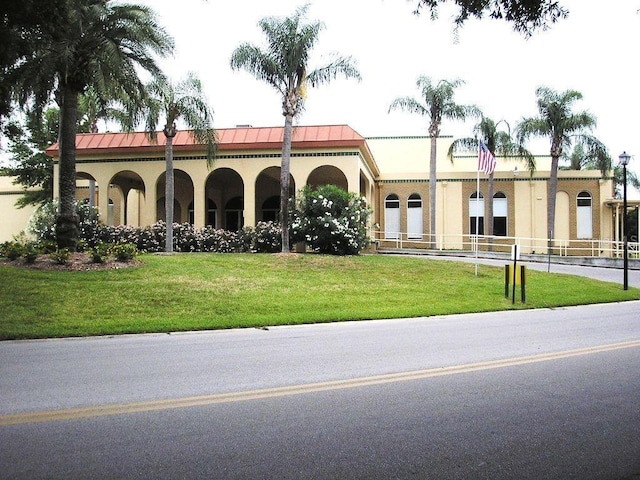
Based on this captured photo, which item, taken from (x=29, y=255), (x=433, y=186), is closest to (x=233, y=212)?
(x=433, y=186)

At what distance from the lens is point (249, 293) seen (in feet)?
49.5

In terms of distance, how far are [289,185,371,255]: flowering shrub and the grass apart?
1.57m

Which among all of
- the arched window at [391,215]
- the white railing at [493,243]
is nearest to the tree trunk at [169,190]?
the white railing at [493,243]

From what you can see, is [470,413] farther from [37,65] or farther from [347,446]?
[37,65]

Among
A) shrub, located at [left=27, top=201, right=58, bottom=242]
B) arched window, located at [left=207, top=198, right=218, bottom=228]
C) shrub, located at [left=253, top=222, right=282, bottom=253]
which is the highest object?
arched window, located at [left=207, top=198, right=218, bottom=228]

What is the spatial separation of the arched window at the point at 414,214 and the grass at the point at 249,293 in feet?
40.1

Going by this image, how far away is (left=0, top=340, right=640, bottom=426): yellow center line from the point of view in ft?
16.5

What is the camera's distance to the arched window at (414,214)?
34241mm

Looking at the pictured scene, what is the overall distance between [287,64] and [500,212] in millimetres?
18409

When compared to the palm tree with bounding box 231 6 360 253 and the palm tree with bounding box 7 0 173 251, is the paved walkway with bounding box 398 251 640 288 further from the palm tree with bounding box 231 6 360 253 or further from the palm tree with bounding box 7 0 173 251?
the palm tree with bounding box 7 0 173 251

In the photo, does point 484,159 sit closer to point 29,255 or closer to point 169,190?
point 169,190

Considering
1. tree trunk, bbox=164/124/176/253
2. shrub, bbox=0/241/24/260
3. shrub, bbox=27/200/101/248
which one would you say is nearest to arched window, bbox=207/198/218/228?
shrub, bbox=27/200/101/248

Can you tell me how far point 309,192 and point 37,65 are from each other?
11.2 m

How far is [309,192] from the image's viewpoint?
23.7 metres
